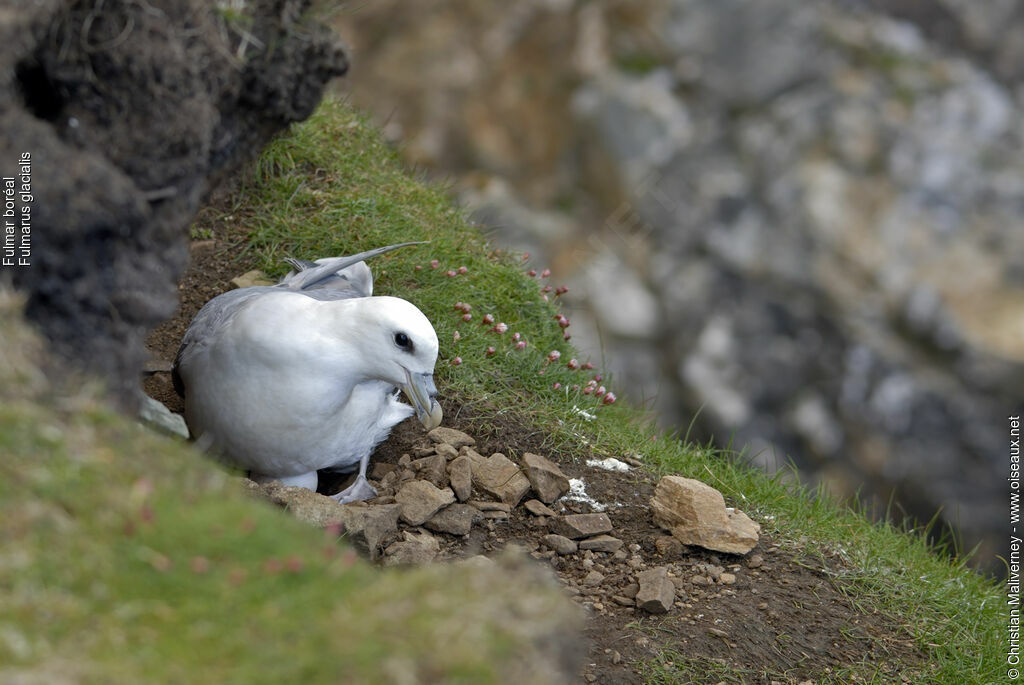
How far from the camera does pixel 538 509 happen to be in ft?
11.7

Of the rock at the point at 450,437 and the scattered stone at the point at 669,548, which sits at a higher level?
the scattered stone at the point at 669,548

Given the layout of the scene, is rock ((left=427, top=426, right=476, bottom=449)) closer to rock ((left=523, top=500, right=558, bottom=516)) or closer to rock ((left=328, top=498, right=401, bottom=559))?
rock ((left=523, top=500, right=558, bottom=516))

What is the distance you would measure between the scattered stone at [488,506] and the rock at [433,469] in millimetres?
119

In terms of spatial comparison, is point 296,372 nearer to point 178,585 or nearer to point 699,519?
point 699,519

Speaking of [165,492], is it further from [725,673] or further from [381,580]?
[725,673]

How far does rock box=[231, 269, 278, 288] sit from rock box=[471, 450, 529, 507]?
4.33 feet

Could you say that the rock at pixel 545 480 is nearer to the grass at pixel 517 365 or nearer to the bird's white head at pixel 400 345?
the grass at pixel 517 365

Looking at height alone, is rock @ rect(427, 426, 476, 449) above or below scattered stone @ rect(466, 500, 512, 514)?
above

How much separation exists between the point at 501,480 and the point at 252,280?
1.46 metres

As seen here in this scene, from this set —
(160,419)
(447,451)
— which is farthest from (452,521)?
(160,419)

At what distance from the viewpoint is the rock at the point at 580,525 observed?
348cm

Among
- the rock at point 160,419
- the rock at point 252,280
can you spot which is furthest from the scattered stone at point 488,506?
the rock at point 252,280

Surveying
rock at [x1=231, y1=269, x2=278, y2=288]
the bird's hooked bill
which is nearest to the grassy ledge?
the bird's hooked bill

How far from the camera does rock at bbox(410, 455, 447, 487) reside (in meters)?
3.52
